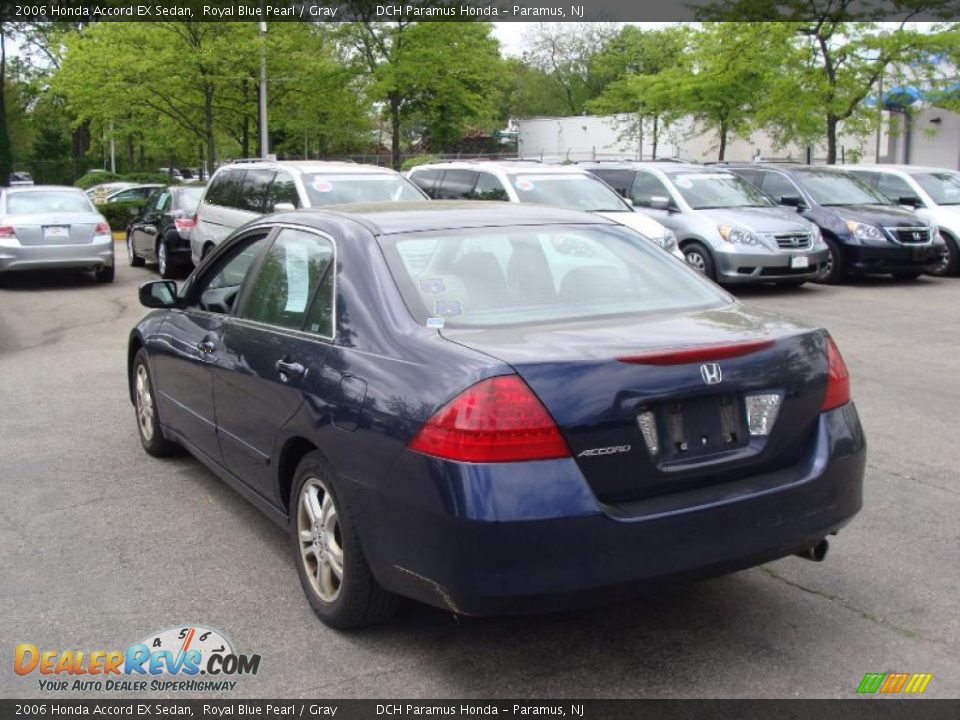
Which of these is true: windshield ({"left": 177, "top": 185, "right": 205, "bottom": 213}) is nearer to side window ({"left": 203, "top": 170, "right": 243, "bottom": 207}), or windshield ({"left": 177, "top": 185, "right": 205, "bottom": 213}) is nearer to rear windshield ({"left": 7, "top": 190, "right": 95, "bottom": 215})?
rear windshield ({"left": 7, "top": 190, "right": 95, "bottom": 215})

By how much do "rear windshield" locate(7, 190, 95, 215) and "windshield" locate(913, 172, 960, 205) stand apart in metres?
13.5

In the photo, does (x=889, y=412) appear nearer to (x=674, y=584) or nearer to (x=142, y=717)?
(x=674, y=584)

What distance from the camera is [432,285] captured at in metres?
4.01

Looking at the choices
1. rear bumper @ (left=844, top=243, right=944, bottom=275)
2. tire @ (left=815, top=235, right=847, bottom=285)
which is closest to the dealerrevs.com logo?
tire @ (left=815, top=235, right=847, bottom=285)

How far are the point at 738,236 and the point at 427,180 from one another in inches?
191

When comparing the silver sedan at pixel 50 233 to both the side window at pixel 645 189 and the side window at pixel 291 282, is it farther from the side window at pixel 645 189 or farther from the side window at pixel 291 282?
the side window at pixel 291 282

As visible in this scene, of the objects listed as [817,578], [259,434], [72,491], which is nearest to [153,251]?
[72,491]

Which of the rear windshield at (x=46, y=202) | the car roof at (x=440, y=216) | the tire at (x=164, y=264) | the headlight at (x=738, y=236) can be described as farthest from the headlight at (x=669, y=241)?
the rear windshield at (x=46, y=202)

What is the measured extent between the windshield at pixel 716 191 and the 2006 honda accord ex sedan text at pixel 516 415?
33.7 ft

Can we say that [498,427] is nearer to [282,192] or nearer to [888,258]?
[282,192]

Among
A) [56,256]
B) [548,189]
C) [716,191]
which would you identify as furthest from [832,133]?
[56,256]

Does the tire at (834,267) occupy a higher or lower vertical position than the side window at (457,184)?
lower

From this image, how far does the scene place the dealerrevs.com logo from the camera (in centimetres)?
364

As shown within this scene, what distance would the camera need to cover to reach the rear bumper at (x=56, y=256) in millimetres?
14828
